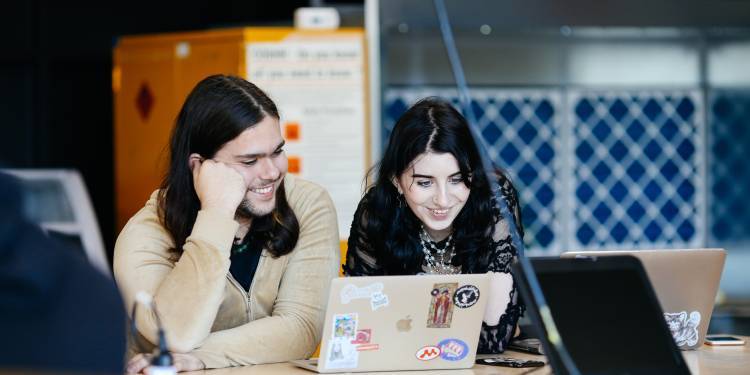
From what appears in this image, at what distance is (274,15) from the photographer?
5047mm

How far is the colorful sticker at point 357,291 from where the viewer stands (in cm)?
167

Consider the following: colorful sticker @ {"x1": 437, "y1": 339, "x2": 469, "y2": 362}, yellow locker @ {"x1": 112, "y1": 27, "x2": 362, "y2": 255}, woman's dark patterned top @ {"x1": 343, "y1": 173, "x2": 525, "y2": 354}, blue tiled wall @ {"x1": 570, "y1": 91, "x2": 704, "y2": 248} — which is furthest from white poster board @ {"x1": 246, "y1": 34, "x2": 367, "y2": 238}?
colorful sticker @ {"x1": 437, "y1": 339, "x2": 469, "y2": 362}

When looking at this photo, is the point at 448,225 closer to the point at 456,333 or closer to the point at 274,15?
the point at 456,333

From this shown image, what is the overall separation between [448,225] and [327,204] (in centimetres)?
23

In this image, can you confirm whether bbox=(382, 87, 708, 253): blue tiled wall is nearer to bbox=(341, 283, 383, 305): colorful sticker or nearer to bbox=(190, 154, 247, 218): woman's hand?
bbox=(190, 154, 247, 218): woman's hand

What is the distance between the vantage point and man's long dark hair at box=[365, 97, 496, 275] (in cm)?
209

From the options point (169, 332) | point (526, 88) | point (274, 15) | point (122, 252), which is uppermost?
point (274, 15)

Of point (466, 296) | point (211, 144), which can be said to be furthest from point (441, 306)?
point (211, 144)

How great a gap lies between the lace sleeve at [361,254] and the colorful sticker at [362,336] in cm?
38

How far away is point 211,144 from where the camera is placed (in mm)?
2012

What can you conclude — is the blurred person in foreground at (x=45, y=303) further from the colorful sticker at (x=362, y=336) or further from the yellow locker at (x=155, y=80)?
the yellow locker at (x=155, y=80)

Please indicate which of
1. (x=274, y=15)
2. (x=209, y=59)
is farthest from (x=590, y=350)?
(x=274, y=15)

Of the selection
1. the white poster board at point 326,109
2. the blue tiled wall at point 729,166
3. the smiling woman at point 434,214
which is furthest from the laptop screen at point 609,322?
the blue tiled wall at point 729,166

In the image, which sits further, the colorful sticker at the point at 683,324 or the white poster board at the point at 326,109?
the white poster board at the point at 326,109
